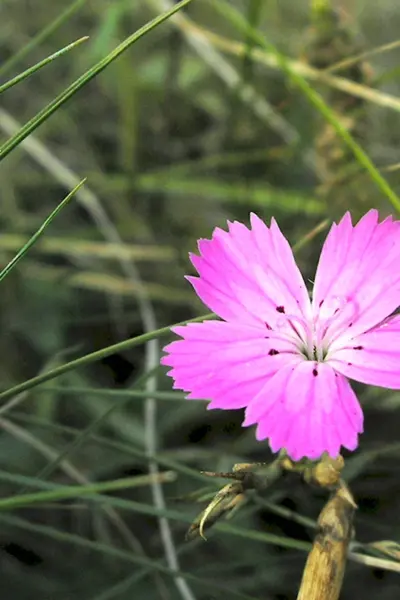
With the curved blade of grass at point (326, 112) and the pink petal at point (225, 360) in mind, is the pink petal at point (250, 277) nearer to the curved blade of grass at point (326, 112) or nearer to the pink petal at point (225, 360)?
the pink petal at point (225, 360)

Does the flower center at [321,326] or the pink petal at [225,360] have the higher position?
the flower center at [321,326]

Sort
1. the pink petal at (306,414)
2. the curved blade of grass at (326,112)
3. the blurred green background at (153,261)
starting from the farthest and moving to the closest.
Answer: the blurred green background at (153,261) < the curved blade of grass at (326,112) < the pink petal at (306,414)

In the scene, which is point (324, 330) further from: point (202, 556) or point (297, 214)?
point (297, 214)

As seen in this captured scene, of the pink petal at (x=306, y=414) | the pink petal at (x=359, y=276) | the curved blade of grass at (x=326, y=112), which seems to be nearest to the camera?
the pink petal at (x=306, y=414)

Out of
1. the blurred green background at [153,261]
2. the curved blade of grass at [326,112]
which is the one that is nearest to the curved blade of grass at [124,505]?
the blurred green background at [153,261]

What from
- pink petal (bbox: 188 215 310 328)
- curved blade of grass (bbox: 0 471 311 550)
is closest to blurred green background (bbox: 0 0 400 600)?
curved blade of grass (bbox: 0 471 311 550)

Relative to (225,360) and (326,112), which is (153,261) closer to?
(326,112)

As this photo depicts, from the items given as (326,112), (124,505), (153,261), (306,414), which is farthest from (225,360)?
(153,261)
